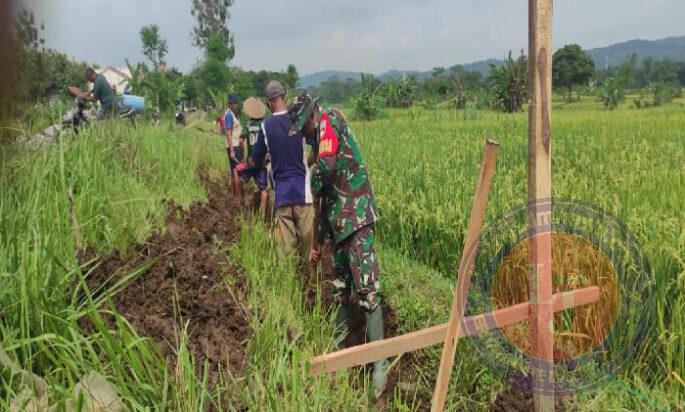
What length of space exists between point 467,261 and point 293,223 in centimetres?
270

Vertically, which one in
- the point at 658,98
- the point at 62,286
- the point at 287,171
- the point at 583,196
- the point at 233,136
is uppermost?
the point at 233,136

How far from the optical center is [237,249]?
4.12 metres

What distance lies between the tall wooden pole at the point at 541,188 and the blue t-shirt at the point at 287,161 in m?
2.64

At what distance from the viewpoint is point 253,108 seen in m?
5.96

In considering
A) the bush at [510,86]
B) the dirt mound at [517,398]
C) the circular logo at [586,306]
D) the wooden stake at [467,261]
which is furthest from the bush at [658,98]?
the wooden stake at [467,261]

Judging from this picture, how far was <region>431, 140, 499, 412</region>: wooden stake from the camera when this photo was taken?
194 centimetres

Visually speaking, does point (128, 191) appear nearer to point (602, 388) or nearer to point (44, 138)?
point (44, 138)

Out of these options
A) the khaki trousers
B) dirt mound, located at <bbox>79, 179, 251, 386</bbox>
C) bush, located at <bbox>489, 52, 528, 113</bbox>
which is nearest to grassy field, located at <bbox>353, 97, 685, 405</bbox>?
the khaki trousers

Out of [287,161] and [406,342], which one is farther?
[287,161]

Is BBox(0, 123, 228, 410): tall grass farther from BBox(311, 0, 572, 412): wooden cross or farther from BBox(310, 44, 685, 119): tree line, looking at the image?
BBox(310, 44, 685, 119): tree line

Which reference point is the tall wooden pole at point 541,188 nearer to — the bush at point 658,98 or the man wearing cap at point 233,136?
the man wearing cap at point 233,136

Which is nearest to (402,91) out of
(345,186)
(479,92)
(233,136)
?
(479,92)

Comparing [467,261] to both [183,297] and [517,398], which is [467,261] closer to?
[517,398]

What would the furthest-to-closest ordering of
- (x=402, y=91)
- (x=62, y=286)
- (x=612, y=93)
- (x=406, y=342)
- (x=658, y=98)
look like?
(x=612, y=93) → (x=658, y=98) → (x=402, y=91) → (x=62, y=286) → (x=406, y=342)
